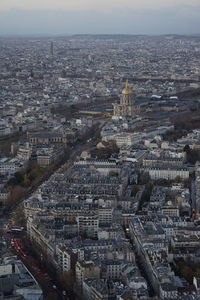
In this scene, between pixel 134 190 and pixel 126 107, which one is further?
pixel 126 107

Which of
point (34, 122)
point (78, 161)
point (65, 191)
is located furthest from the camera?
point (34, 122)

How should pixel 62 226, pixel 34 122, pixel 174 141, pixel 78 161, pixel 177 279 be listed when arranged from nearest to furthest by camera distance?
pixel 177 279, pixel 62 226, pixel 78 161, pixel 174 141, pixel 34 122

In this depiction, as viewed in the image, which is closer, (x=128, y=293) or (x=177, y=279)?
(x=128, y=293)

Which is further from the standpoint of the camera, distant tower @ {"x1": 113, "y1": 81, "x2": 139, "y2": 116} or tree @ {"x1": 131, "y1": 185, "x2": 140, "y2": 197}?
distant tower @ {"x1": 113, "y1": 81, "x2": 139, "y2": 116}

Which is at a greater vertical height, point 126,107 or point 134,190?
point 126,107

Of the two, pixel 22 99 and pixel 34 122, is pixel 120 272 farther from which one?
pixel 22 99

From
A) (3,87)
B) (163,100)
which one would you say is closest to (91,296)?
(163,100)

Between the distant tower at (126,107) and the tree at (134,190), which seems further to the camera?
the distant tower at (126,107)
